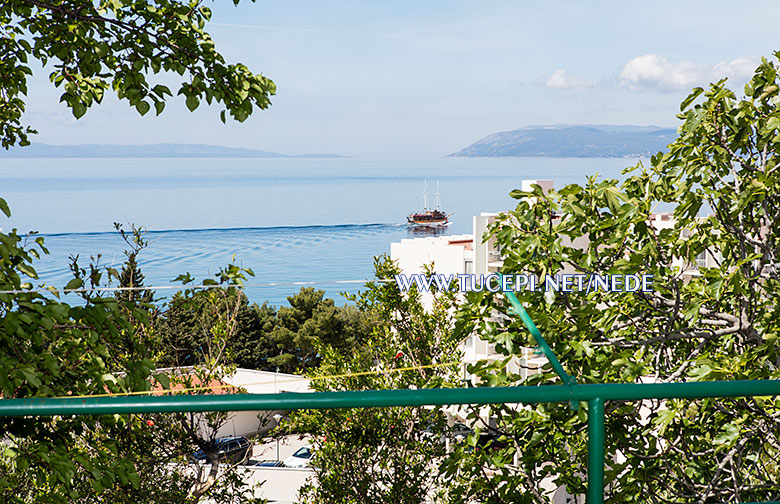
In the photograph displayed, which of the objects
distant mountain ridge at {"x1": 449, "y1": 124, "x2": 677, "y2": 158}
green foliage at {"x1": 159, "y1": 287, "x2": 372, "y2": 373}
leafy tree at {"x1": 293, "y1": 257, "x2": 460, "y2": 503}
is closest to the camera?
leafy tree at {"x1": 293, "y1": 257, "x2": 460, "y2": 503}

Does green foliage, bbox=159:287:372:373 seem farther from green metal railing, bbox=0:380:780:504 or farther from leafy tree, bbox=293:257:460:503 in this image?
green metal railing, bbox=0:380:780:504

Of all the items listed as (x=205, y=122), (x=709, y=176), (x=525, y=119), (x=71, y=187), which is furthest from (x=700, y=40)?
(x=709, y=176)

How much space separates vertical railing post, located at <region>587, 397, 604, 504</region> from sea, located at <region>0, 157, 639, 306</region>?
Result: 18.0 m

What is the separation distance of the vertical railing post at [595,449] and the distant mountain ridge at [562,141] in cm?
9488

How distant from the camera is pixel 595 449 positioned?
108cm

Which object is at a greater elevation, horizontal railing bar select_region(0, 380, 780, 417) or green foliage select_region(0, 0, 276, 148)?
green foliage select_region(0, 0, 276, 148)

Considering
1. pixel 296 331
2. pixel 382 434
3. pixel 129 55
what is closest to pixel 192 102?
pixel 129 55

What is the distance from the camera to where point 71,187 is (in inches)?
3438

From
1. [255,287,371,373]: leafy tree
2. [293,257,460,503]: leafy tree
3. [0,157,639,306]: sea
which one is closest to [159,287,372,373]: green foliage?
[255,287,371,373]: leafy tree

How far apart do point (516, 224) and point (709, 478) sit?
1.34 metres

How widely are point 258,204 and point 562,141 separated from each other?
44905mm

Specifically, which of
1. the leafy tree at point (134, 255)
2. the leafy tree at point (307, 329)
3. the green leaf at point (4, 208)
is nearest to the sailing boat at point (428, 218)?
the leafy tree at point (307, 329)

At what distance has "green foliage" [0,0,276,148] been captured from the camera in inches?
129

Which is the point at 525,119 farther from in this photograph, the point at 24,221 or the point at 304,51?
the point at 24,221
